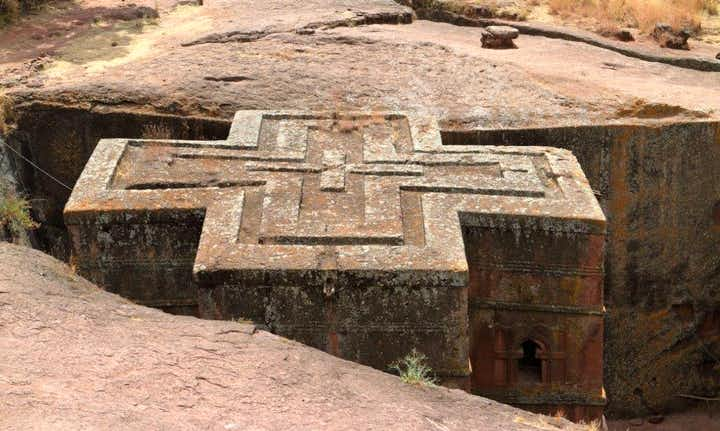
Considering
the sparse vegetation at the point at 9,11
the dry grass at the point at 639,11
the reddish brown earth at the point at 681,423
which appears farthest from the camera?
the dry grass at the point at 639,11

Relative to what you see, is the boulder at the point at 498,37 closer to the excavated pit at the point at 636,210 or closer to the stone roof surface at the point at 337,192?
the excavated pit at the point at 636,210

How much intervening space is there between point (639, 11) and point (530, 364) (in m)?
8.17

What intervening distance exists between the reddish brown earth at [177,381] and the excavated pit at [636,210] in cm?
356

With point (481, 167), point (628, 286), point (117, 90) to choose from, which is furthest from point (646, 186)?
point (117, 90)

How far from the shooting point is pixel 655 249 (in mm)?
8812

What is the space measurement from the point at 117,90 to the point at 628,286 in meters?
5.42

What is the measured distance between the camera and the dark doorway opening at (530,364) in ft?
22.2

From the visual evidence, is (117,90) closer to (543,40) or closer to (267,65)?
(267,65)

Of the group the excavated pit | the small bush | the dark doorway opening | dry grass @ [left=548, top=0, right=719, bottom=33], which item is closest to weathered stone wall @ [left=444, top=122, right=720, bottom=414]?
the excavated pit

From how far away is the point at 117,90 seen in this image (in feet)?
29.7

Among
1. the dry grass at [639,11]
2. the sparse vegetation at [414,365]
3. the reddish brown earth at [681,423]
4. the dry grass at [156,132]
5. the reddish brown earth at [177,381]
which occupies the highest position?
the dry grass at [639,11]

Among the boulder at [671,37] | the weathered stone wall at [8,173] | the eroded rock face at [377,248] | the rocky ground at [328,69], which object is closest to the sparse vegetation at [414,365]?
the eroded rock face at [377,248]

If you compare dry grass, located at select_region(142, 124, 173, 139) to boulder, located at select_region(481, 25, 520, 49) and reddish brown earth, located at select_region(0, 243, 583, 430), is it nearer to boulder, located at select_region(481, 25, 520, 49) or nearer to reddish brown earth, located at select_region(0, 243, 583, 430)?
reddish brown earth, located at select_region(0, 243, 583, 430)

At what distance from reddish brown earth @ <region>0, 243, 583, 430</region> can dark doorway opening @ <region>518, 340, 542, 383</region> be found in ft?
6.33
